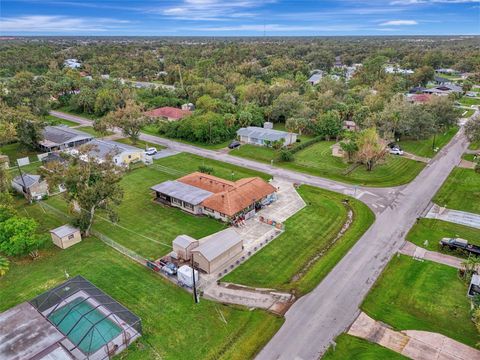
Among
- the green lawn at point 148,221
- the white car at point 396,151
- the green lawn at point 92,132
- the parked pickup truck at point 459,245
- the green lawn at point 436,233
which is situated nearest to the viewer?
the parked pickup truck at point 459,245

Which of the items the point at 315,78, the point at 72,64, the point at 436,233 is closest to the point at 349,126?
the point at 436,233

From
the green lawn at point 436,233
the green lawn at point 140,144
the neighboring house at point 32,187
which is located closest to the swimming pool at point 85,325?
the neighboring house at point 32,187

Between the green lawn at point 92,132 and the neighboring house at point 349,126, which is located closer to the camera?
the green lawn at point 92,132

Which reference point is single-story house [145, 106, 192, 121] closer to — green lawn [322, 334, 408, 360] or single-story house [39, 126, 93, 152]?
single-story house [39, 126, 93, 152]

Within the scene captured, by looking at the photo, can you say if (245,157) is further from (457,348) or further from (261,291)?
(457,348)

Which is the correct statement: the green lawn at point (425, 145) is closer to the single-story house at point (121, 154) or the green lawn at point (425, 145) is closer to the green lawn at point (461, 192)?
the green lawn at point (461, 192)

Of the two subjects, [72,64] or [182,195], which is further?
[72,64]

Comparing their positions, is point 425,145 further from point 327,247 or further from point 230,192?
point 230,192
